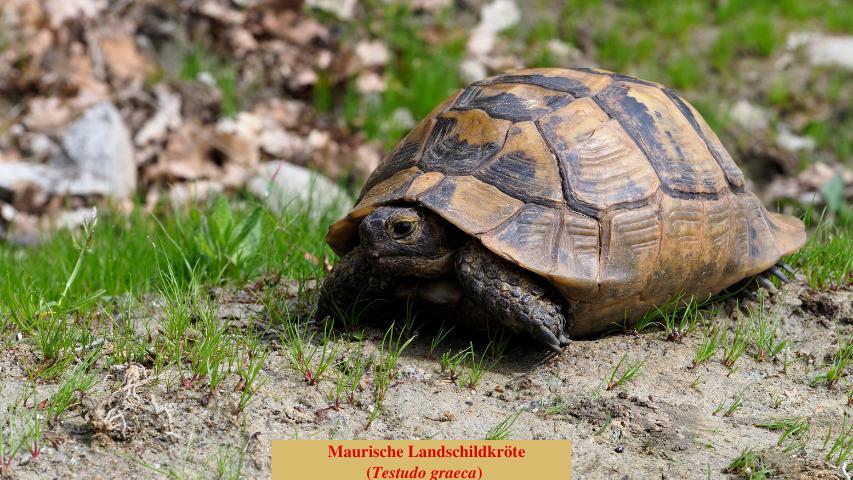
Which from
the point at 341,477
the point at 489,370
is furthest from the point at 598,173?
the point at 341,477

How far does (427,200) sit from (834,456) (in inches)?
67.5

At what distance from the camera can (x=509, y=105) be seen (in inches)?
149

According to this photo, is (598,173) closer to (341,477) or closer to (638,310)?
(638,310)

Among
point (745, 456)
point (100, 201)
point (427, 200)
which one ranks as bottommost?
point (100, 201)

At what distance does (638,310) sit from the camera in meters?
3.76

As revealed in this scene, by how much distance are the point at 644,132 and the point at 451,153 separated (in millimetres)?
839

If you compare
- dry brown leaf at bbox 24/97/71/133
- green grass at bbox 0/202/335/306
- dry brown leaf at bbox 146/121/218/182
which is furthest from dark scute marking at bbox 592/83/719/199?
dry brown leaf at bbox 24/97/71/133

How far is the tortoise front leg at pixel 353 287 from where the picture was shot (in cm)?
372

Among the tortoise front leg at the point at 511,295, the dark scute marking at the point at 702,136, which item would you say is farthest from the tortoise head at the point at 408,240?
the dark scute marking at the point at 702,136

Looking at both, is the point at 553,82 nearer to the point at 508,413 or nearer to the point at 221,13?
the point at 508,413

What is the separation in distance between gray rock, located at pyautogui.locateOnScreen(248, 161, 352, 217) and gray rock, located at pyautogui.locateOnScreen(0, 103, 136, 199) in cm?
100

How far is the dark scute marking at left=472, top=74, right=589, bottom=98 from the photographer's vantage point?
12.6ft

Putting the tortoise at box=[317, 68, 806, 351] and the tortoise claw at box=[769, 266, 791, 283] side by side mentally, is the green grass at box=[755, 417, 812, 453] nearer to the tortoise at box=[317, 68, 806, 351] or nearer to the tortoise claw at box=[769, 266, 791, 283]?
the tortoise at box=[317, 68, 806, 351]

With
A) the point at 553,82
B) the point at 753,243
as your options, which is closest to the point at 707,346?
the point at 753,243
